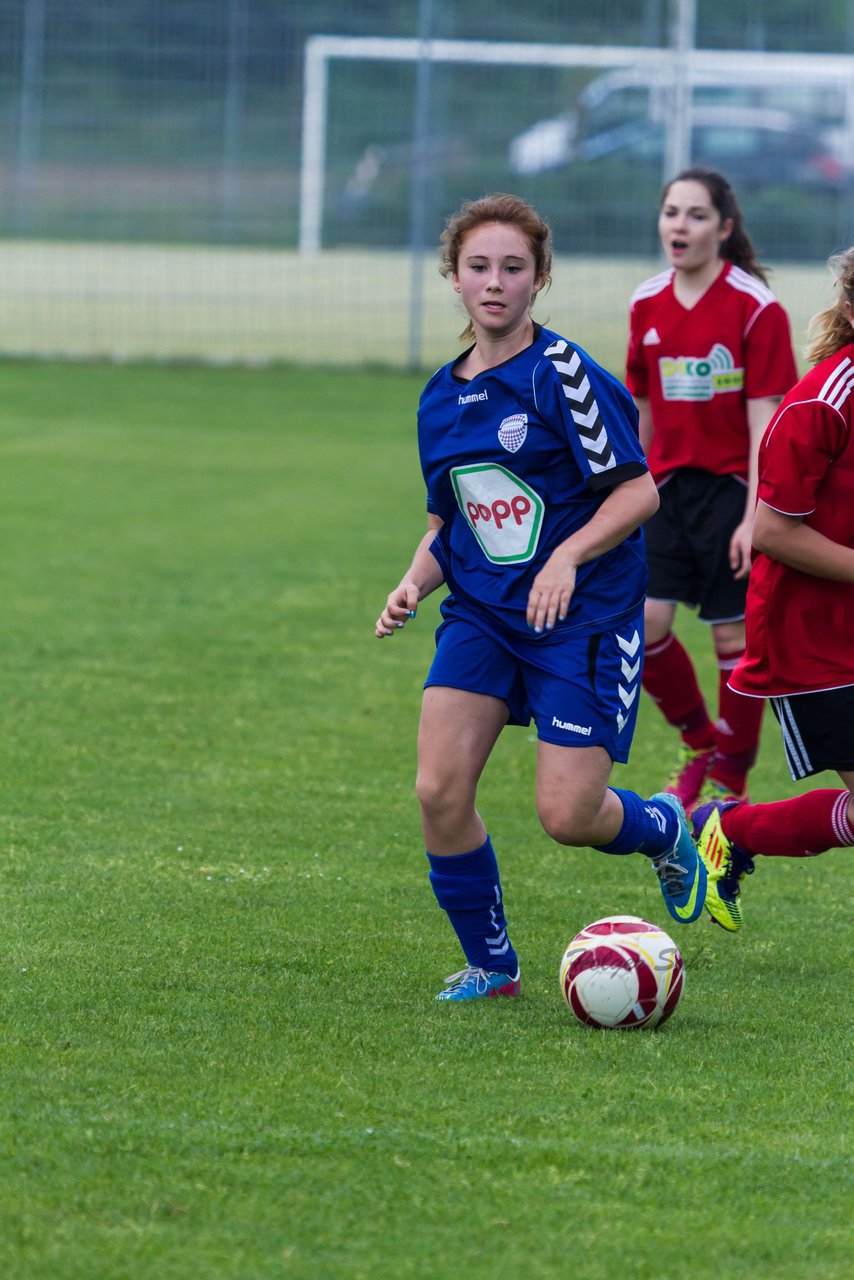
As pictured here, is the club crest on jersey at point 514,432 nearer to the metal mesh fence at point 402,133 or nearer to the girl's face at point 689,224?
the girl's face at point 689,224

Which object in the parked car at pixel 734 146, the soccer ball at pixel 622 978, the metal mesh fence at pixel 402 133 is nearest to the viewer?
the soccer ball at pixel 622 978

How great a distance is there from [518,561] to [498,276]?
0.62m

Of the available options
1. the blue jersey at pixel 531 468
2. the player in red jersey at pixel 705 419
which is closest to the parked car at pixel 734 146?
the player in red jersey at pixel 705 419

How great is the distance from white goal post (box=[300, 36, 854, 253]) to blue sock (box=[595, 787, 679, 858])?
14348 millimetres

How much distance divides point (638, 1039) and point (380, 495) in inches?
338

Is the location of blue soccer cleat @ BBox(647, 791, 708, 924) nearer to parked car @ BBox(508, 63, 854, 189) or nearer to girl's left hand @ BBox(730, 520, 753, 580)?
girl's left hand @ BBox(730, 520, 753, 580)

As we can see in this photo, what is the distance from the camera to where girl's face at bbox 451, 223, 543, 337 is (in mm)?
3934

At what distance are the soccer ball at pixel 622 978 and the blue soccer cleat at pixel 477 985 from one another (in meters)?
0.18

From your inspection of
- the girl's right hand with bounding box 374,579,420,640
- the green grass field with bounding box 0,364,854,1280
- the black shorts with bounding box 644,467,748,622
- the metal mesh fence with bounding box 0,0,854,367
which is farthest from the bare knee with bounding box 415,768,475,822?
the metal mesh fence with bounding box 0,0,854,367

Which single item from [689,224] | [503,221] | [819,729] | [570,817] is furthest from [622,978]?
[689,224]

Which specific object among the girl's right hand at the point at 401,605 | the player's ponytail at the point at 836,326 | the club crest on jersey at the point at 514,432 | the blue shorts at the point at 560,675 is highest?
the player's ponytail at the point at 836,326

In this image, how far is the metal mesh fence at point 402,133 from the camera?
1747 cm

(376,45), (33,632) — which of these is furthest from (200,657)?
(376,45)

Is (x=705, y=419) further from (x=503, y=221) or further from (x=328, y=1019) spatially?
(x=328, y=1019)
